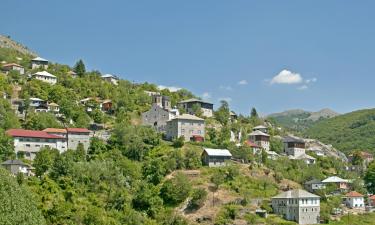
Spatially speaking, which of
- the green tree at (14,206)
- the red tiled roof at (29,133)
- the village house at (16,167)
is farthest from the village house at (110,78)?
the green tree at (14,206)

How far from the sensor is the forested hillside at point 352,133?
156 metres

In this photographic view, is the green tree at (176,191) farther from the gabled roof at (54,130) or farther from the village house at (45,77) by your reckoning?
the village house at (45,77)

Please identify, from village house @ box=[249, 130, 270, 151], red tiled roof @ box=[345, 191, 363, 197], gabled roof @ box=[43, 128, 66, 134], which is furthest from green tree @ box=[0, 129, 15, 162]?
red tiled roof @ box=[345, 191, 363, 197]

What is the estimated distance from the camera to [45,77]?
108 metres

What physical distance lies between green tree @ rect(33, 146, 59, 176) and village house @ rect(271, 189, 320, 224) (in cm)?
2673

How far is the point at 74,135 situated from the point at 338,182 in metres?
38.0

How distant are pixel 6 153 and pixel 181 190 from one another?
Result: 21792mm

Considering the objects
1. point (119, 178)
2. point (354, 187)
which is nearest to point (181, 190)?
point (119, 178)

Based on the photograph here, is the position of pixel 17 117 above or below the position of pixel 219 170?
above

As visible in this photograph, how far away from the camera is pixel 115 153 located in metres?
79.3

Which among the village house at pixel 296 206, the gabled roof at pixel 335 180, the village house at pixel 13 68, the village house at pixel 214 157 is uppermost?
the village house at pixel 13 68

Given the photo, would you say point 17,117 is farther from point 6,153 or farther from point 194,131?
point 194,131

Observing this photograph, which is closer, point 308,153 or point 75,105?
point 75,105

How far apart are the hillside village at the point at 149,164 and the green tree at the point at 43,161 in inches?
5.9
